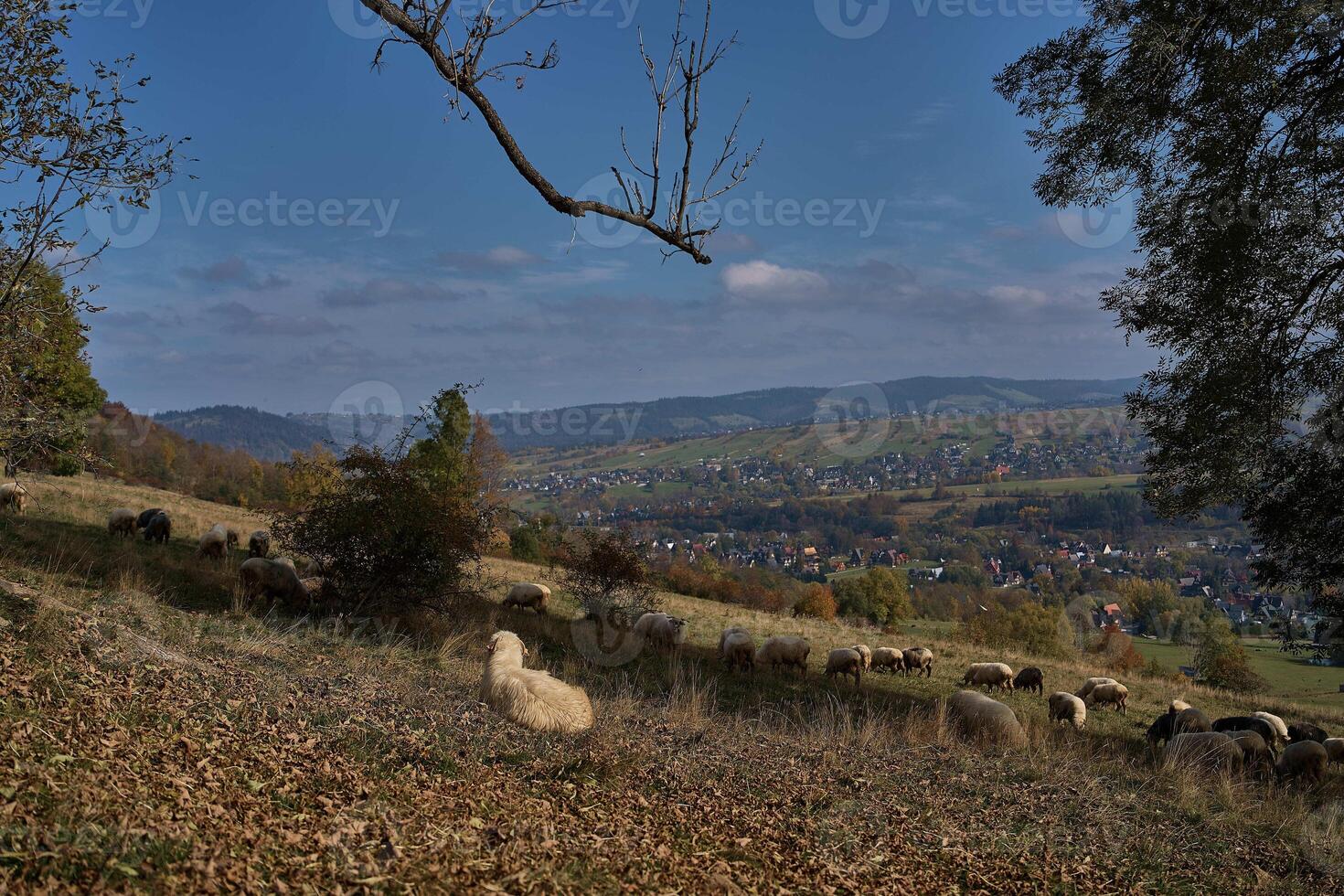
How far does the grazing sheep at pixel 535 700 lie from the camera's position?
321 inches

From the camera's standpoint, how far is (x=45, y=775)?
3.95 meters

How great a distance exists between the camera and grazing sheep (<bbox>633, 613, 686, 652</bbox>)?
794 inches

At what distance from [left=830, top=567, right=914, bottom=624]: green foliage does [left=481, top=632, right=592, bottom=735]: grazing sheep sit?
224ft

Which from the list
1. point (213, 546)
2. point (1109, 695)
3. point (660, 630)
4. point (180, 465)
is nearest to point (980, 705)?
point (660, 630)

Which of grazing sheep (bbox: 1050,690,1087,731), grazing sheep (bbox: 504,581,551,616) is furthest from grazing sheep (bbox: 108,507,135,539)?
grazing sheep (bbox: 1050,690,1087,731)

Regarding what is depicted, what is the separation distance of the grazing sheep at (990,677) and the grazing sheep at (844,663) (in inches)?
182

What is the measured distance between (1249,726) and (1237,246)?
1104 centimetres

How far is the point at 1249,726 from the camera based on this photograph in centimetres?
1692

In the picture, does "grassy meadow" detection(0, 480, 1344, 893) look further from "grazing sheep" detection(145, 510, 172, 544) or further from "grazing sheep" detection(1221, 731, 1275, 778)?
"grazing sheep" detection(145, 510, 172, 544)

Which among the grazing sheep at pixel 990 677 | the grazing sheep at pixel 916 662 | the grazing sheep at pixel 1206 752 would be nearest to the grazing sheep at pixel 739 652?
the grazing sheep at pixel 916 662

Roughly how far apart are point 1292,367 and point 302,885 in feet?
45.6

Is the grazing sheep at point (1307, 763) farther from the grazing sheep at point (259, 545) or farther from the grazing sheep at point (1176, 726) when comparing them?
the grazing sheep at point (259, 545)

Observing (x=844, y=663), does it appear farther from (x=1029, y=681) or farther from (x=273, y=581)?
(x=273, y=581)

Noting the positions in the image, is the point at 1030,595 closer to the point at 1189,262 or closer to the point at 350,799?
the point at 1189,262
